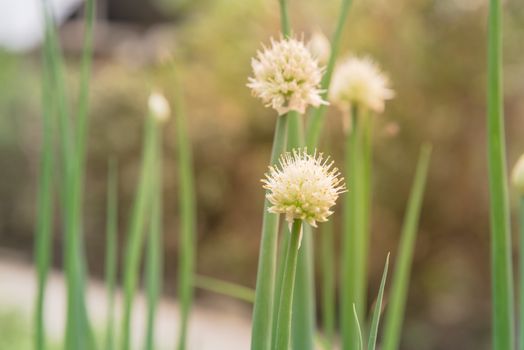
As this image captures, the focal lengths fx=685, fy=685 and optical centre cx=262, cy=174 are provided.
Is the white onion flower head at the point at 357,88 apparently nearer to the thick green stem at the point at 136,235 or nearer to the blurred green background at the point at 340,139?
the thick green stem at the point at 136,235

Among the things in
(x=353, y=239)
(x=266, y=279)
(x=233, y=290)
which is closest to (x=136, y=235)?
(x=233, y=290)

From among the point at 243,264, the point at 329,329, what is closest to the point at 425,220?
the point at 243,264

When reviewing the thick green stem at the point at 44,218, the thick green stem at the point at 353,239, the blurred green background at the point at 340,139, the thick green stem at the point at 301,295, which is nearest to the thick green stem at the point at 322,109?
the thick green stem at the point at 301,295

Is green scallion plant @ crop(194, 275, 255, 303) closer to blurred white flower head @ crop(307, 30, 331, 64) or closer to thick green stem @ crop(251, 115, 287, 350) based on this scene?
thick green stem @ crop(251, 115, 287, 350)

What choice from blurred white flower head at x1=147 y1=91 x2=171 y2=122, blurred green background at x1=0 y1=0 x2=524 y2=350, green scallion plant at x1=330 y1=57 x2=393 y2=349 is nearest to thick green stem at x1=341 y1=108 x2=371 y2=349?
green scallion plant at x1=330 y1=57 x2=393 y2=349

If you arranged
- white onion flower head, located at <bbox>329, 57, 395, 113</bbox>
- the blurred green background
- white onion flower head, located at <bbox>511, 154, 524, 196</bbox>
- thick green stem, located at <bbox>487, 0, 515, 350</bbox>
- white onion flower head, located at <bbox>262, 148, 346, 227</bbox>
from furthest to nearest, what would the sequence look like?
the blurred green background → white onion flower head, located at <bbox>329, 57, 395, 113</bbox> → white onion flower head, located at <bbox>511, 154, 524, 196</bbox> → thick green stem, located at <bbox>487, 0, 515, 350</bbox> → white onion flower head, located at <bbox>262, 148, 346, 227</bbox>

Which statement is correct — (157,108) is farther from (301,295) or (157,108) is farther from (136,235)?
(301,295)
